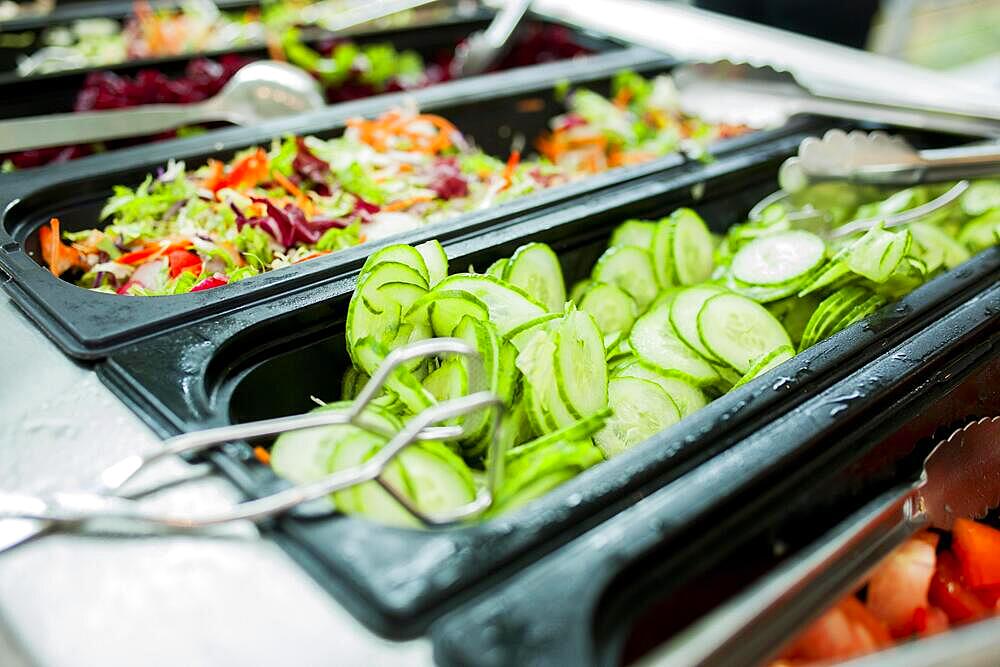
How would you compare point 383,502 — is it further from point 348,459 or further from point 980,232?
point 980,232

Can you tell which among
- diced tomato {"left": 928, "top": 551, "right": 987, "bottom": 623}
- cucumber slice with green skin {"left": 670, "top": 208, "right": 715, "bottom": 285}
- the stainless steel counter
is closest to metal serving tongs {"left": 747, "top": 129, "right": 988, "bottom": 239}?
cucumber slice with green skin {"left": 670, "top": 208, "right": 715, "bottom": 285}

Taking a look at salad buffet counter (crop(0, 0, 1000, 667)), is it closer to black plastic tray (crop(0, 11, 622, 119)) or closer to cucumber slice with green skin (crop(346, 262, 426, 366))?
cucumber slice with green skin (crop(346, 262, 426, 366))

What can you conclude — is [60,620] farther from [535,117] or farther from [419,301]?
[535,117]

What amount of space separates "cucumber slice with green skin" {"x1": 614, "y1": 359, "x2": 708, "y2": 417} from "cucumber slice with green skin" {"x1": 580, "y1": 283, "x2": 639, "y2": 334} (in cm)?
21

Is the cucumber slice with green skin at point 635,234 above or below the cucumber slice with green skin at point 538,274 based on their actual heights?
above

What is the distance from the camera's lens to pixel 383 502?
1100mm

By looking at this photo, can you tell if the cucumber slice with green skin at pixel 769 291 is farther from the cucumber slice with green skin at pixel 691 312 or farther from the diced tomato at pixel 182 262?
the diced tomato at pixel 182 262

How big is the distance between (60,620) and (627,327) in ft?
3.90

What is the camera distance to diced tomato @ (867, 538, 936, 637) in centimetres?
128

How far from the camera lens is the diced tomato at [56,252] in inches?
74.4

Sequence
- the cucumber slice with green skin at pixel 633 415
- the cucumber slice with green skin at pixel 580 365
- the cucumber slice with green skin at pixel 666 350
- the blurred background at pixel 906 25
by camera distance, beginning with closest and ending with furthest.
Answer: the cucumber slice with green skin at pixel 580 365 < the cucumber slice with green skin at pixel 633 415 < the cucumber slice with green skin at pixel 666 350 < the blurred background at pixel 906 25

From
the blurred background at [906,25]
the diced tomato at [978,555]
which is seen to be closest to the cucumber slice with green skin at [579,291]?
the diced tomato at [978,555]

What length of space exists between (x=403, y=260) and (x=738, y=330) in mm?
664

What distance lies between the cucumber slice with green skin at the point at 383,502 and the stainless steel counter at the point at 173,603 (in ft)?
0.39
